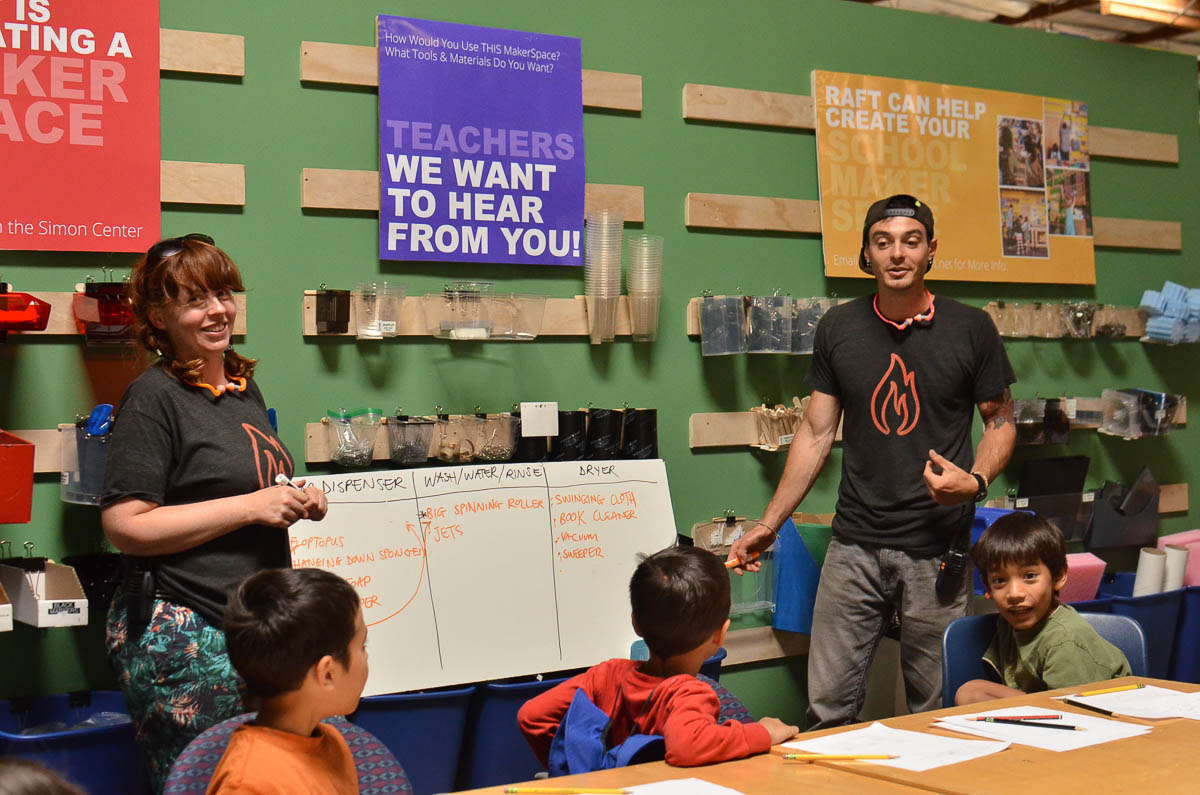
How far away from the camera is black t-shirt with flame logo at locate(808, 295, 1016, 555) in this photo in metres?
3.06

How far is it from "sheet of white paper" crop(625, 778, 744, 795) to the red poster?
7.26 feet

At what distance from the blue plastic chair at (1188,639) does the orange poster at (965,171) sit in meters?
1.35

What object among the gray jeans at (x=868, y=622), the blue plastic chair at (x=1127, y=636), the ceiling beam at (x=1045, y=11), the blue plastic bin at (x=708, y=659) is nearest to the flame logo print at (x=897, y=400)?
the gray jeans at (x=868, y=622)

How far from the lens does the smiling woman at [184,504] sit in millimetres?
2209

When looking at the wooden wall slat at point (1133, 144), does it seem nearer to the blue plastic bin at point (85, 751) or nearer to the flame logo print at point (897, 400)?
the flame logo print at point (897, 400)

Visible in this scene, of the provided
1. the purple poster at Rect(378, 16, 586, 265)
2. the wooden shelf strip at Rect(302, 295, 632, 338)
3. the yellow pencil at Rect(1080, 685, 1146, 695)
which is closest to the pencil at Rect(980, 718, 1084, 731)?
the yellow pencil at Rect(1080, 685, 1146, 695)

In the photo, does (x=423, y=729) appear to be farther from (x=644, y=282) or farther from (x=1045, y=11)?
(x=1045, y=11)

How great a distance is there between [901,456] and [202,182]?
6.92 feet

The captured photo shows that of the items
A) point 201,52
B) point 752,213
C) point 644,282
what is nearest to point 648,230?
point 644,282

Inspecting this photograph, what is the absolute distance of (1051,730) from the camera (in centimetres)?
200

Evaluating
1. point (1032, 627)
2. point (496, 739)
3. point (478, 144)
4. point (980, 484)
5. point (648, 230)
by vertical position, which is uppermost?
point (478, 144)

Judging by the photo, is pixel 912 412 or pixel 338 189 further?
pixel 338 189

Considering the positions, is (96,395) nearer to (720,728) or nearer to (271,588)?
(271,588)

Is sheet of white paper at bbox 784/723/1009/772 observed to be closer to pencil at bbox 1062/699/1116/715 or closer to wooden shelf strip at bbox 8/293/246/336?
pencil at bbox 1062/699/1116/715
